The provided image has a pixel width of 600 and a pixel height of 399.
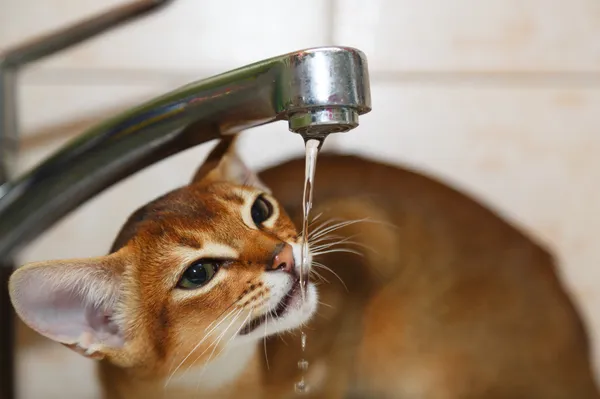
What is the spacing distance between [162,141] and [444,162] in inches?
15.0

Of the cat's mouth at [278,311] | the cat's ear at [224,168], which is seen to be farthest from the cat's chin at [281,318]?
the cat's ear at [224,168]

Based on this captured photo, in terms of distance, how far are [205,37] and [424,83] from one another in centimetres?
26

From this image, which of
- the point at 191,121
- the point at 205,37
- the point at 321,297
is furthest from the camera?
the point at 205,37

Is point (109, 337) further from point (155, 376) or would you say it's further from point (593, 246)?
point (593, 246)

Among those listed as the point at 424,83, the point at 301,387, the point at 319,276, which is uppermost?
the point at 424,83

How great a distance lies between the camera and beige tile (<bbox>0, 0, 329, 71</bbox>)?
→ 587 millimetres

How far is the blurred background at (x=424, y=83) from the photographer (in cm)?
58

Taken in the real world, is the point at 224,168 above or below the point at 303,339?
above

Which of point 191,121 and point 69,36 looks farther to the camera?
point 69,36

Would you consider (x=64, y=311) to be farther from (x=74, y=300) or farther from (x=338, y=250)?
(x=338, y=250)

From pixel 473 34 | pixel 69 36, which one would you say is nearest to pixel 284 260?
pixel 69 36

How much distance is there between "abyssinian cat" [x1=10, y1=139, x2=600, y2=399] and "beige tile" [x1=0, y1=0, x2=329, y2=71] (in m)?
0.15

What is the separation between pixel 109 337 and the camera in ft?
1.23

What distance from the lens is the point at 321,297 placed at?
0.43m
